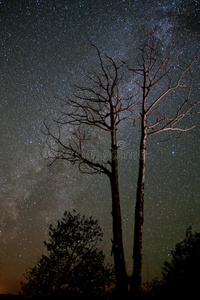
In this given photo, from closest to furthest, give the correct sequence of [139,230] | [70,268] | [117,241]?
1. [117,241]
2. [139,230]
3. [70,268]

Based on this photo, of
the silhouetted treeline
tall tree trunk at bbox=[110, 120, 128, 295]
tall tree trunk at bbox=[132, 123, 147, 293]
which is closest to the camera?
tall tree trunk at bbox=[110, 120, 128, 295]

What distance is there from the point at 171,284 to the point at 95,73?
670 cm

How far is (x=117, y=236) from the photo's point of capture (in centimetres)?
553

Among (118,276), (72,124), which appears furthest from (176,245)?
(72,124)

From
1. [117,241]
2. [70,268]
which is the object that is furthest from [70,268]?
[117,241]

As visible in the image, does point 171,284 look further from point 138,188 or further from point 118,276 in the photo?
point 138,188

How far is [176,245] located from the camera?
6832 millimetres

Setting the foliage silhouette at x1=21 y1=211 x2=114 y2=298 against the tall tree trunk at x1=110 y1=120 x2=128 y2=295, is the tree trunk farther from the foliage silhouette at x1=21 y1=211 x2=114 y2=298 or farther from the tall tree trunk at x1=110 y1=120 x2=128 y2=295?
the foliage silhouette at x1=21 y1=211 x2=114 y2=298

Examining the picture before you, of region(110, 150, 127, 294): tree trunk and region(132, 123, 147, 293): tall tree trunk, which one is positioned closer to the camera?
region(110, 150, 127, 294): tree trunk

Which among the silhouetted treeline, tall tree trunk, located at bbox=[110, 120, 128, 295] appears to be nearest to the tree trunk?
tall tree trunk, located at bbox=[110, 120, 128, 295]

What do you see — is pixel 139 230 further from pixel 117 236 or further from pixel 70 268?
pixel 70 268

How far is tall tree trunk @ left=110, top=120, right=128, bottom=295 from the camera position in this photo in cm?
510

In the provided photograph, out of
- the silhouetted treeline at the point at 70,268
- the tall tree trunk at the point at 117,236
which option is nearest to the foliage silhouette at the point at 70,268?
the silhouetted treeline at the point at 70,268

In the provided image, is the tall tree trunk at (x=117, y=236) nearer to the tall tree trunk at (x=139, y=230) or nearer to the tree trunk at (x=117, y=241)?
the tree trunk at (x=117, y=241)
